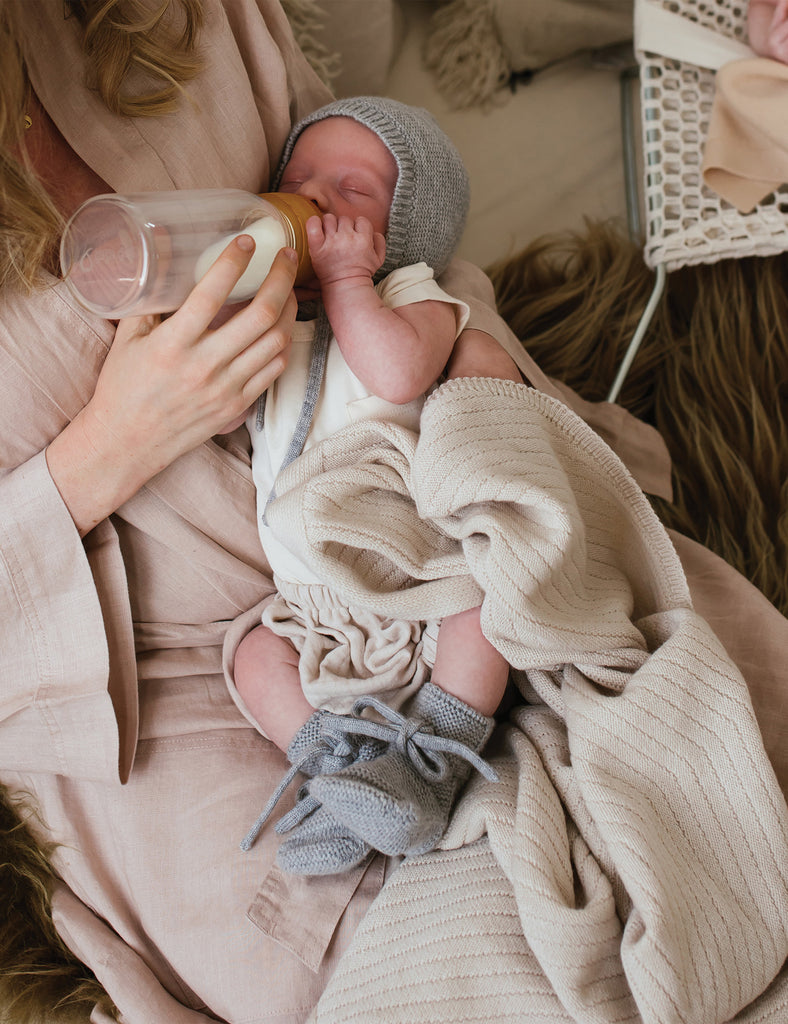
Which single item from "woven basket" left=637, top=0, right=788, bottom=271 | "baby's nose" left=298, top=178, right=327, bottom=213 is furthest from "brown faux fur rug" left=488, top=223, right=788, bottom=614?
"baby's nose" left=298, top=178, right=327, bottom=213

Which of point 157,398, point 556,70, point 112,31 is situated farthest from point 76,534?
point 556,70

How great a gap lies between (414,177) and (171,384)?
0.36 meters

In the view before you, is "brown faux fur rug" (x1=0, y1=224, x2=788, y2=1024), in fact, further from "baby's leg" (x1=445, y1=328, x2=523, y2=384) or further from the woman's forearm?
the woman's forearm

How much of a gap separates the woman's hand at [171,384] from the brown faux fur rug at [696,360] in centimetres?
65

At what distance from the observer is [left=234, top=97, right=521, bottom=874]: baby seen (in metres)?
0.79

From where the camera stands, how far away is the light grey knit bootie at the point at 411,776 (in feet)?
2.35

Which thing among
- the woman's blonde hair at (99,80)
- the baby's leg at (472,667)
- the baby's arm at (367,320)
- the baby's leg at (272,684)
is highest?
the woman's blonde hair at (99,80)

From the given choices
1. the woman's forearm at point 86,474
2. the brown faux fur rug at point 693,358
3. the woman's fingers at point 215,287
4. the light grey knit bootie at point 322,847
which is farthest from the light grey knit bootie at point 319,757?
the brown faux fur rug at point 693,358

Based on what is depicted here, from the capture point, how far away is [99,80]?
79cm

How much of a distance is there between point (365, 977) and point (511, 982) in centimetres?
12

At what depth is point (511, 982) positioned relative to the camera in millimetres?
686

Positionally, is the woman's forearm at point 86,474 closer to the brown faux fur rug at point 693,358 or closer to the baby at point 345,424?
the baby at point 345,424

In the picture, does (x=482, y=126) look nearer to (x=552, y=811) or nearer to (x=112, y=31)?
(x=112, y=31)

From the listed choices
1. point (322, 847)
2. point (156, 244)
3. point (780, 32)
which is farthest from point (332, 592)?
point (780, 32)
